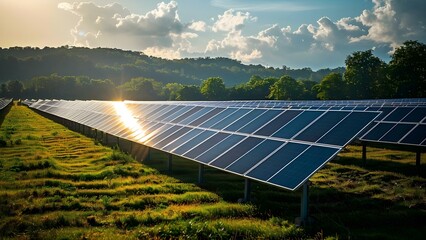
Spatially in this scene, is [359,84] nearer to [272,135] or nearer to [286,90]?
[286,90]

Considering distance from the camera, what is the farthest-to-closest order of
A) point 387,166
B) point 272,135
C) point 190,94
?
1. point 190,94
2. point 387,166
3. point 272,135

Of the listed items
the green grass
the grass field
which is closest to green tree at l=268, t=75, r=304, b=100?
the grass field

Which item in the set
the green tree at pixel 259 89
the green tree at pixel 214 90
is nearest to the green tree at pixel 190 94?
the green tree at pixel 214 90

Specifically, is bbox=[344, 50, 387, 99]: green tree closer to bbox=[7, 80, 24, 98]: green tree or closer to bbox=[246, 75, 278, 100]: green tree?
bbox=[246, 75, 278, 100]: green tree

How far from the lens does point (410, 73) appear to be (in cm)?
8381

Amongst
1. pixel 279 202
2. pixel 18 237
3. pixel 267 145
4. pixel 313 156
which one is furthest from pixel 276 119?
pixel 18 237

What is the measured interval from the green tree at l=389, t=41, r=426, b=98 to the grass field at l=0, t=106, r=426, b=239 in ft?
204

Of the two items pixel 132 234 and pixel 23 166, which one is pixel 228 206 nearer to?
pixel 132 234

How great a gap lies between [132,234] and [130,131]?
59.4 feet

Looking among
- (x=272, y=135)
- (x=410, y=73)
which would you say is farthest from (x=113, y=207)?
(x=410, y=73)

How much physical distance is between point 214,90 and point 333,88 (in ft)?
157

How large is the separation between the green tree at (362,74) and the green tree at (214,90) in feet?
157

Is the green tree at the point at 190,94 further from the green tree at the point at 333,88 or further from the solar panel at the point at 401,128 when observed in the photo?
the solar panel at the point at 401,128

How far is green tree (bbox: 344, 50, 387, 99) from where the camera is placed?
96.9 m
